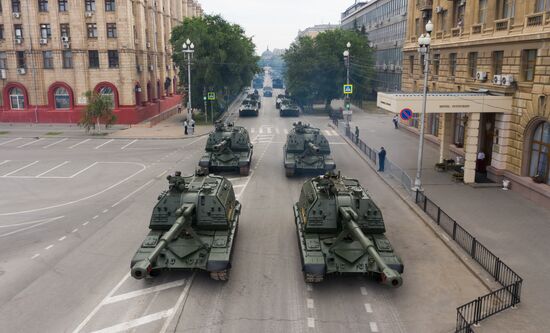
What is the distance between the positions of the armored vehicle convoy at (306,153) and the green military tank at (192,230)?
972 cm

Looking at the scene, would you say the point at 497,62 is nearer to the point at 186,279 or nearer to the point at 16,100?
the point at 186,279

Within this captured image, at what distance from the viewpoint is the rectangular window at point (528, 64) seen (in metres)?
23.0

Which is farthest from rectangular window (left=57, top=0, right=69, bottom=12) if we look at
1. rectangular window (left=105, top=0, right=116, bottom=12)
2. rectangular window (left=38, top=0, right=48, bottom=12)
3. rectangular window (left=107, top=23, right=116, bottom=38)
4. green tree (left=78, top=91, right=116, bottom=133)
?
green tree (left=78, top=91, right=116, bottom=133)

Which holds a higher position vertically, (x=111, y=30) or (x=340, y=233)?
(x=111, y=30)

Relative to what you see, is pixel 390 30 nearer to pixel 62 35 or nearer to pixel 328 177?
pixel 62 35

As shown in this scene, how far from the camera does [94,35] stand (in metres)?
49.2

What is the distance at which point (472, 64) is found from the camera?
96.9 ft

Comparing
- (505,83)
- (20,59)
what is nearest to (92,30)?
(20,59)

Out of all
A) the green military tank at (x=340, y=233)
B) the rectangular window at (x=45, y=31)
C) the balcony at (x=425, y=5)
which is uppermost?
the balcony at (x=425, y=5)

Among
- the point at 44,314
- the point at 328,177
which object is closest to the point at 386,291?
the point at 328,177

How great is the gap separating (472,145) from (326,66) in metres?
37.2

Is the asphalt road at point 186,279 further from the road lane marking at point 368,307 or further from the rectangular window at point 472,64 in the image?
the rectangular window at point 472,64

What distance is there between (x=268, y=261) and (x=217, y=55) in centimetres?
3885

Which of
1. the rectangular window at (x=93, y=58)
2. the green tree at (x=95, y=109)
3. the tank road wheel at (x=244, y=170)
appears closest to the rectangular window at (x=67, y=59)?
the rectangular window at (x=93, y=58)
